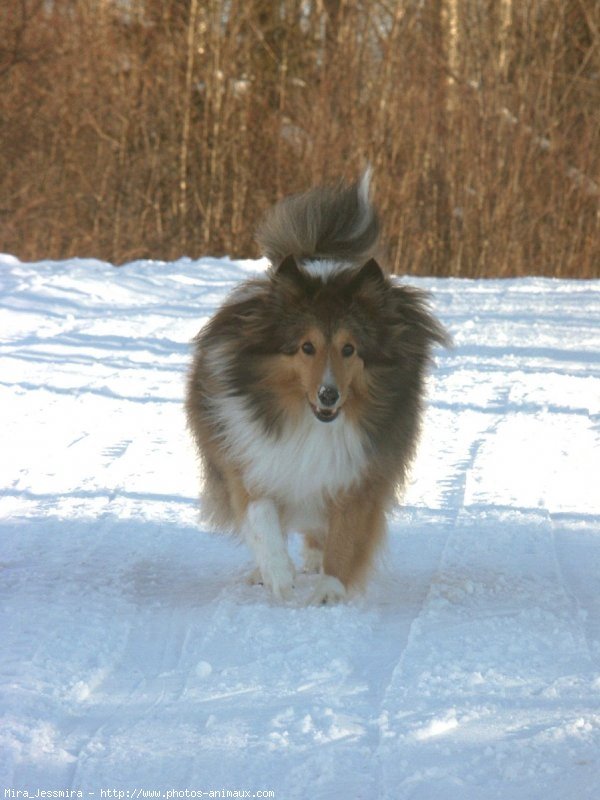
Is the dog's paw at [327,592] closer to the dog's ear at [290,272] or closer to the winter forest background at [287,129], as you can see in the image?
the dog's ear at [290,272]

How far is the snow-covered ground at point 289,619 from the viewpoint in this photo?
9.46 feet

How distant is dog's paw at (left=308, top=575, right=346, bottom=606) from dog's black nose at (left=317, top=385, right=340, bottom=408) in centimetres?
65

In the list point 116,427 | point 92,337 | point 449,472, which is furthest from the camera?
point 92,337

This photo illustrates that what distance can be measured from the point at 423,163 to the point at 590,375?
956 centimetres

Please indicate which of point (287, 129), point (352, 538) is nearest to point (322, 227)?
point (352, 538)

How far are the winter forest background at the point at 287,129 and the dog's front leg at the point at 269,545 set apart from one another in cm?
1277

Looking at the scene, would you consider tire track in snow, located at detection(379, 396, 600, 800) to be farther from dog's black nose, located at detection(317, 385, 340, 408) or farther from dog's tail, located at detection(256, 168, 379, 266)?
dog's tail, located at detection(256, 168, 379, 266)

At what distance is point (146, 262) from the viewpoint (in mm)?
13188

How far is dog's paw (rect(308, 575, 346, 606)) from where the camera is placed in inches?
172

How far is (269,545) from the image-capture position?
4.45 meters

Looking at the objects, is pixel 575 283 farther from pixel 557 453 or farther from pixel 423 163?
pixel 557 453

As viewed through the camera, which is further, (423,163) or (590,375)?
(423,163)

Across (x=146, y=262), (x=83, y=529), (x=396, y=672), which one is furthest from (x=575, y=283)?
(x=396, y=672)

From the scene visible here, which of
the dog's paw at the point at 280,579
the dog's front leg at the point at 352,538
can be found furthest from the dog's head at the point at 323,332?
the dog's paw at the point at 280,579
